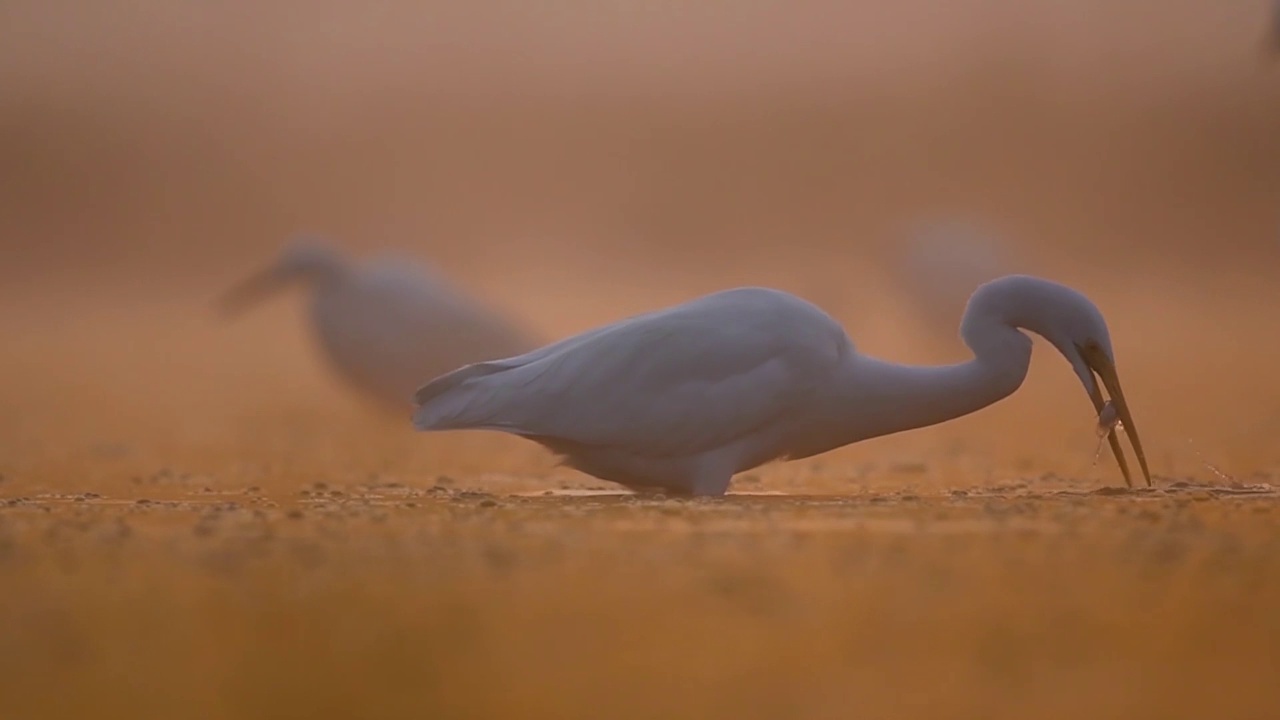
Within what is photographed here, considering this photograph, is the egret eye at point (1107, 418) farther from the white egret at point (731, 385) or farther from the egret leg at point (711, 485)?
the egret leg at point (711, 485)

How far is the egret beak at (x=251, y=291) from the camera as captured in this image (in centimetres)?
649

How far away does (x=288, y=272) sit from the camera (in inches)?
251

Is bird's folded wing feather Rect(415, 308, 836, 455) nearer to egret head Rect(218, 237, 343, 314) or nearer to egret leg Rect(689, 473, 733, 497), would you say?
egret leg Rect(689, 473, 733, 497)

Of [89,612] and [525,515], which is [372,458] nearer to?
[525,515]

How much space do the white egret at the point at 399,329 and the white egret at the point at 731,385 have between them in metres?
1.65

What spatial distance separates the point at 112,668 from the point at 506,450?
10.5 feet

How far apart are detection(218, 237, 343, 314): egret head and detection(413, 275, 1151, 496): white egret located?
2.35 meters

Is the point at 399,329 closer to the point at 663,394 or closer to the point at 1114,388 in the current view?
the point at 663,394

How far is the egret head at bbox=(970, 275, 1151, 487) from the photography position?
149 inches

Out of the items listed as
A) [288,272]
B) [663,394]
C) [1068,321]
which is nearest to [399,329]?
[288,272]

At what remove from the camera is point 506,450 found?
523 cm

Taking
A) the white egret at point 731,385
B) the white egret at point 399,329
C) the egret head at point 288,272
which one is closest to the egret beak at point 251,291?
the egret head at point 288,272

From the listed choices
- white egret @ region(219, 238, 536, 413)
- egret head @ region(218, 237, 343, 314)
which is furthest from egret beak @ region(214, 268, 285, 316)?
white egret @ region(219, 238, 536, 413)

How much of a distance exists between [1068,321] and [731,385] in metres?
0.61
